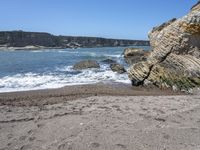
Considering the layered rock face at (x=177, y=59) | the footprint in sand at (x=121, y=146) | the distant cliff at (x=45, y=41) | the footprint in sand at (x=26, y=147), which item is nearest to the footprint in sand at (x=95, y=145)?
the footprint in sand at (x=121, y=146)

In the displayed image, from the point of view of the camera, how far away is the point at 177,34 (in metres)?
A: 15.7

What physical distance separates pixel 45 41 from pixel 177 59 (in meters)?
109

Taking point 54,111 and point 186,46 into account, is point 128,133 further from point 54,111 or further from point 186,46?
point 186,46

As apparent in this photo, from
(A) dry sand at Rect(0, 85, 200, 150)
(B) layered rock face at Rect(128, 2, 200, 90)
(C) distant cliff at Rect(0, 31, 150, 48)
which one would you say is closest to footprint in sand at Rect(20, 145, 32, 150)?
(A) dry sand at Rect(0, 85, 200, 150)

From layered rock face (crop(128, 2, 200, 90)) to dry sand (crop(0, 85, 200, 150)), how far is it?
4.28 meters

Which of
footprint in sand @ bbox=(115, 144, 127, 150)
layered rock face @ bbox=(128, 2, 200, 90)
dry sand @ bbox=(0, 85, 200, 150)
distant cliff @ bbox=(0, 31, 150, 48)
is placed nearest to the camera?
footprint in sand @ bbox=(115, 144, 127, 150)

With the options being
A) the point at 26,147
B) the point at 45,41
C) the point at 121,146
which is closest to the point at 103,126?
Answer: the point at 121,146

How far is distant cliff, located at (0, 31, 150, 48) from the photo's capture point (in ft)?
366

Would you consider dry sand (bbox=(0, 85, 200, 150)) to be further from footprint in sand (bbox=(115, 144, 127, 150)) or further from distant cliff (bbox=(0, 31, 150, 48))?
distant cliff (bbox=(0, 31, 150, 48))

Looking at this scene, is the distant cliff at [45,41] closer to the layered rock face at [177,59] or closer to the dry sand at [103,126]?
the layered rock face at [177,59]

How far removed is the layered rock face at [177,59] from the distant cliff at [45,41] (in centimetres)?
9982

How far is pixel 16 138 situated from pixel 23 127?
0.80 meters

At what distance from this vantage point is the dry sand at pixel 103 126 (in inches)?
243

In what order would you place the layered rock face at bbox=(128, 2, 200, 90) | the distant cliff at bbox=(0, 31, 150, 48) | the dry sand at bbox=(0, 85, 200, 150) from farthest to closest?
the distant cliff at bbox=(0, 31, 150, 48) < the layered rock face at bbox=(128, 2, 200, 90) < the dry sand at bbox=(0, 85, 200, 150)
